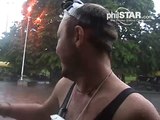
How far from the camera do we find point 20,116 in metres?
1.33

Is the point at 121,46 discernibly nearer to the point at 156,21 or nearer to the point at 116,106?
the point at 156,21

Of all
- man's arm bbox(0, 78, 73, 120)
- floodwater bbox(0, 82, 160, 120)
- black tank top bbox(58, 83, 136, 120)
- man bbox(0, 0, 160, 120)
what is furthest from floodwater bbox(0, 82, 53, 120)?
black tank top bbox(58, 83, 136, 120)

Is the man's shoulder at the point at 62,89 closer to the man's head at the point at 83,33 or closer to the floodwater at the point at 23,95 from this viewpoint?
the man's head at the point at 83,33

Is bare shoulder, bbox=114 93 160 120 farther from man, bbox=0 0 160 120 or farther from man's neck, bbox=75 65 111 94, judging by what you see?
man's neck, bbox=75 65 111 94

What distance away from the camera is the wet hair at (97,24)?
105 centimetres

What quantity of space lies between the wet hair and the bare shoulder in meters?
0.21

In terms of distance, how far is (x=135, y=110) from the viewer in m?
0.94

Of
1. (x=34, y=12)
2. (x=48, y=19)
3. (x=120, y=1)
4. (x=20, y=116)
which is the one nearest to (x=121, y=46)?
(x=120, y=1)

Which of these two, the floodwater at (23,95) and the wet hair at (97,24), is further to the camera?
the floodwater at (23,95)

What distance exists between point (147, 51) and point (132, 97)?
16.2m

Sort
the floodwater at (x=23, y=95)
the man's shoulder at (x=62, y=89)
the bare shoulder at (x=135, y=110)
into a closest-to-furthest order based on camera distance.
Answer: the bare shoulder at (x=135, y=110)
the man's shoulder at (x=62, y=89)
the floodwater at (x=23, y=95)

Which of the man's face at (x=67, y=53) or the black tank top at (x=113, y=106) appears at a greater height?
the man's face at (x=67, y=53)

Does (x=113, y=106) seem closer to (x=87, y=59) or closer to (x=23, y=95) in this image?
(x=87, y=59)

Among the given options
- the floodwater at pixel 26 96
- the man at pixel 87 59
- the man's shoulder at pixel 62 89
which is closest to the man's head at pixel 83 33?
the man at pixel 87 59
